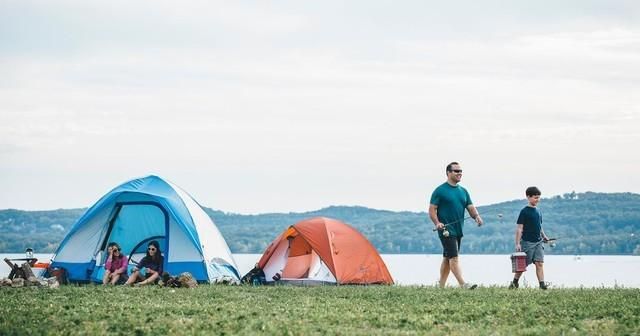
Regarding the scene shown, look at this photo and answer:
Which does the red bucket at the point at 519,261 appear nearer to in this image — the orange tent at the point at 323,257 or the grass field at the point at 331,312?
the grass field at the point at 331,312

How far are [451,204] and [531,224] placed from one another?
1.54 meters

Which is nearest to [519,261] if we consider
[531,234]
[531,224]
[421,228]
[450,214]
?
[531,234]

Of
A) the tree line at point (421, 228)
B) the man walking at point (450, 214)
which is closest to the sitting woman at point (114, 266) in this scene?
the man walking at point (450, 214)

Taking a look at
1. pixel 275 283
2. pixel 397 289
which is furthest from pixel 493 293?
pixel 275 283

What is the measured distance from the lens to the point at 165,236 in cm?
2314

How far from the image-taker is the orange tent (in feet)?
73.4

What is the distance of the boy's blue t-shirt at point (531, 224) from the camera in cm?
1900

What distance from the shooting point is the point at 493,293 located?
16578mm

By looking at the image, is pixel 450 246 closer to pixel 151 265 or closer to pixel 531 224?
pixel 531 224

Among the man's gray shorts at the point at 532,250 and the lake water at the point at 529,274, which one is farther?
the lake water at the point at 529,274

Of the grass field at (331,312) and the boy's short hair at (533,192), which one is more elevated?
the boy's short hair at (533,192)

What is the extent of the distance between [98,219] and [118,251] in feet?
5.51

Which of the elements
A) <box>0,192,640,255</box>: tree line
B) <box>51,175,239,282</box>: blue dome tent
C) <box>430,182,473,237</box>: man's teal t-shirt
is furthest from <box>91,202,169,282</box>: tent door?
<box>0,192,640,255</box>: tree line

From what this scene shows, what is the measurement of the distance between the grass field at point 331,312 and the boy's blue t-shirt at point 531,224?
197 cm
